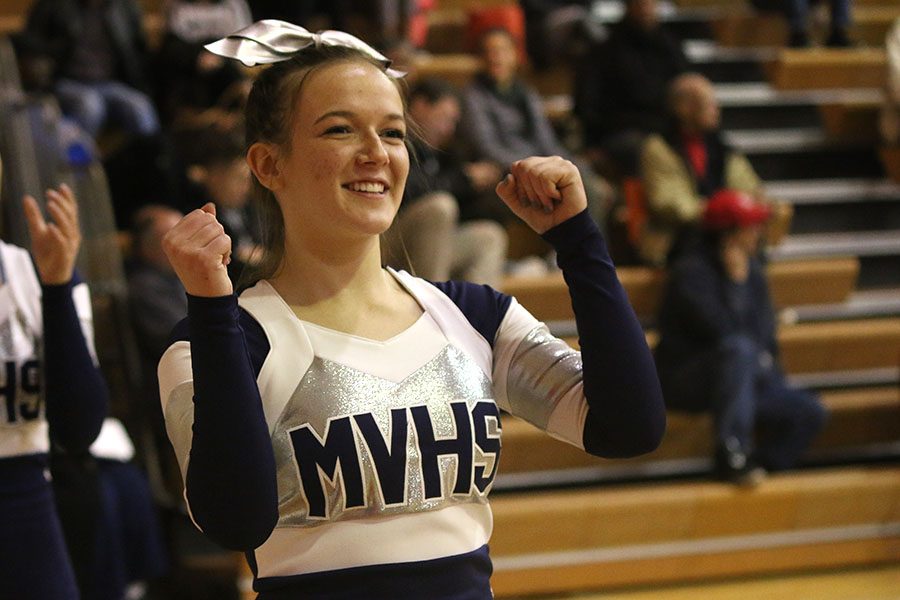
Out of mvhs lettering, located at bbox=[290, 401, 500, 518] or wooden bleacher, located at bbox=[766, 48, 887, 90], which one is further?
wooden bleacher, located at bbox=[766, 48, 887, 90]

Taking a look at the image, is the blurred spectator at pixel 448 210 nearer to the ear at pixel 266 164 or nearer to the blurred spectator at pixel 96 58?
the blurred spectator at pixel 96 58

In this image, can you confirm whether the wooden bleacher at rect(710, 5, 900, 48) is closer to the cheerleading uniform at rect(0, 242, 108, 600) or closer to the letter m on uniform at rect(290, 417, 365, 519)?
the cheerleading uniform at rect(0, 242, 108, 600)

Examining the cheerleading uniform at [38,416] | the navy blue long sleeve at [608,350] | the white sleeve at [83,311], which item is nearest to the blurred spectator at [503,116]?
the white sleeve at [83,311]

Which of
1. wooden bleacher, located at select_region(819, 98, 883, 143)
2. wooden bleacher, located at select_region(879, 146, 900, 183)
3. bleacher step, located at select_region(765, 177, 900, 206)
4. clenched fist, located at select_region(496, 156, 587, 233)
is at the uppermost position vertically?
clenched fist, located at select_region(496, 156, 587, 233)

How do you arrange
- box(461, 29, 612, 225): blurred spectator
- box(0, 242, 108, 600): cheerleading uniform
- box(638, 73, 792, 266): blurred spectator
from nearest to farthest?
box(0, 242, 108, 600): cheerleading uniform
box(638, 73, 792, 266): blurred spectator
box(461, 29, 612, 225): blurred spectator

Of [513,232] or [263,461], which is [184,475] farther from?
[513,232]

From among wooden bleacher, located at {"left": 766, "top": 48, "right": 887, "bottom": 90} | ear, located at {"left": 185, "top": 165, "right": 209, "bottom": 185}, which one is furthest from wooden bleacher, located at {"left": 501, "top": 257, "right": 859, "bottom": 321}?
wooden bleacher, located at {"left": 766, "top": 48, "right": 887, "bottom": 90}

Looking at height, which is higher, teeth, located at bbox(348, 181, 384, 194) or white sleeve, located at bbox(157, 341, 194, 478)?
Answer: teeth, located at bbox(348, 181, 384, 194)

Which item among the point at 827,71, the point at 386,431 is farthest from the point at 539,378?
the point at 827,71

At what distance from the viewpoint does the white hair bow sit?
1703mm

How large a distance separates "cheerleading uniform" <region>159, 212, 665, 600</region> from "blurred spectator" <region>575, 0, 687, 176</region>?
482 centimetres

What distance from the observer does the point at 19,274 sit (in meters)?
2.36

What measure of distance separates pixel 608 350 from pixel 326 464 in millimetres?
379

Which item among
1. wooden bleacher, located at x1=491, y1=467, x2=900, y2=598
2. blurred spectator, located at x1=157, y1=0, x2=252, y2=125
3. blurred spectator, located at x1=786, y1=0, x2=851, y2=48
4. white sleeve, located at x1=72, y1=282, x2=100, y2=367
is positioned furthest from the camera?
blurred spectator, located at x1=786, y1=0, x2=851, y2=48
